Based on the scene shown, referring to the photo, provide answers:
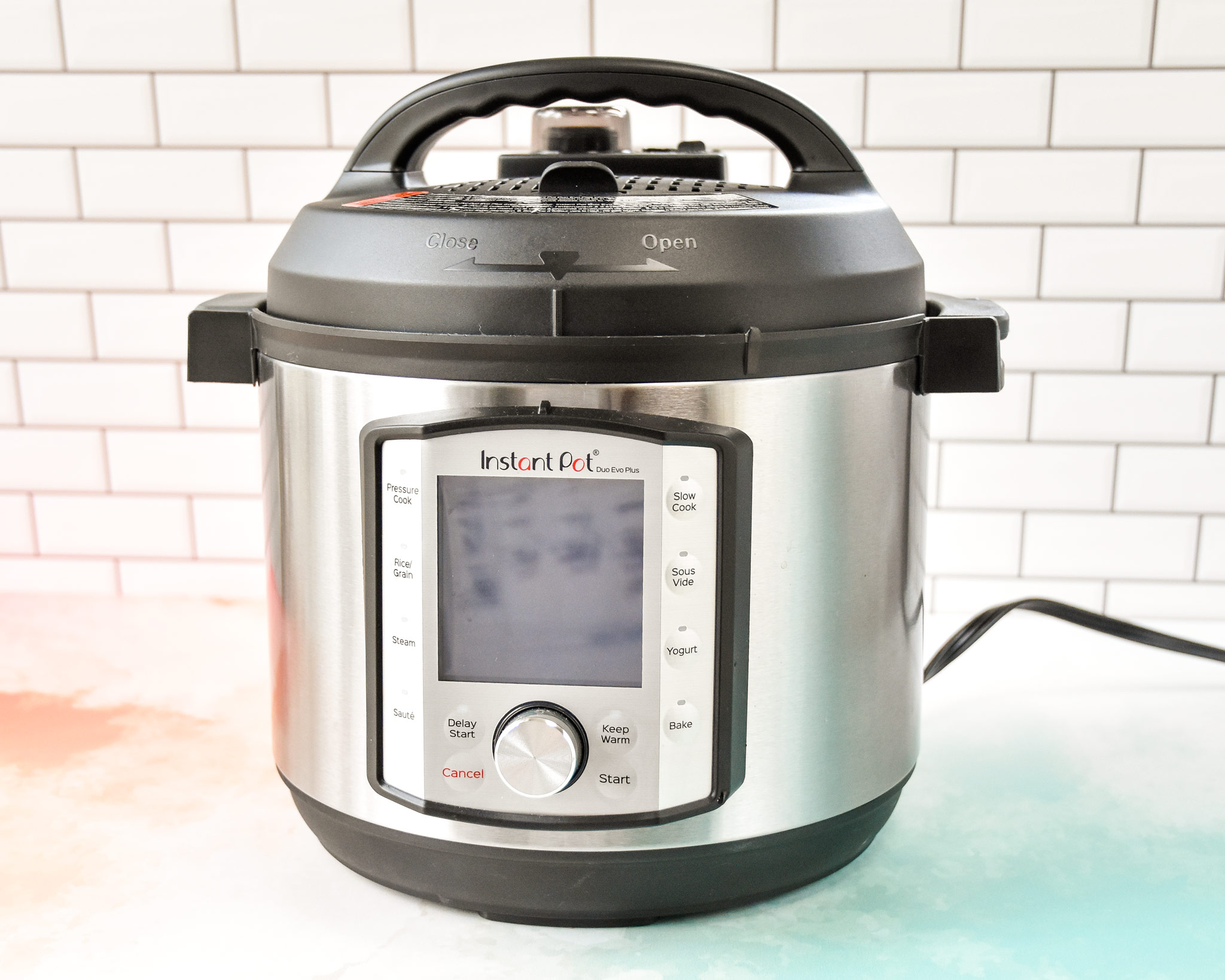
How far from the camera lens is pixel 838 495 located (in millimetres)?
576

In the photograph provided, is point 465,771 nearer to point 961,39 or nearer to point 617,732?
point 617,732

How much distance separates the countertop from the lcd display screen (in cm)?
16

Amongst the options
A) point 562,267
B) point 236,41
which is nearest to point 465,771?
point 562,267

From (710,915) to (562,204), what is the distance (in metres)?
0.38

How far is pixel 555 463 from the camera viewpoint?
0.54 m

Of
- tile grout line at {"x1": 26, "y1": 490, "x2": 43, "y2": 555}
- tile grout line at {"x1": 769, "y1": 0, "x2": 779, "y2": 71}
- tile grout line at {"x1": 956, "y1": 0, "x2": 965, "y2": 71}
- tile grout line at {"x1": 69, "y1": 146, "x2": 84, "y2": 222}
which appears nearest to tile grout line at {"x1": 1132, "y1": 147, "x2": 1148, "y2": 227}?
tile grout line at {"x1": 956, "y1": 0, "x2": 965, "y2": 71}

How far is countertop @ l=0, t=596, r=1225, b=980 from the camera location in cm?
61

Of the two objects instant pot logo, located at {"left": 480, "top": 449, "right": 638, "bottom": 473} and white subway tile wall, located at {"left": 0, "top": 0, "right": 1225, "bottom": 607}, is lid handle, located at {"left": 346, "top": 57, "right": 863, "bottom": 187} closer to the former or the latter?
instant pot logo, located at {"left": 480, "top": 449, "right": 638, "bottom": 473}

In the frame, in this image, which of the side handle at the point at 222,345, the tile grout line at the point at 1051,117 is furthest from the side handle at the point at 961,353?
the tile grout line at the point at 1051,117

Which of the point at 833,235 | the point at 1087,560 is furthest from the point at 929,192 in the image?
the point at 833,235

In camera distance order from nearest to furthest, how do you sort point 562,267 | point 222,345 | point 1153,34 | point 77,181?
1. point 562,267
2. point 222,345
3. point 1153,34
4. point 77,181

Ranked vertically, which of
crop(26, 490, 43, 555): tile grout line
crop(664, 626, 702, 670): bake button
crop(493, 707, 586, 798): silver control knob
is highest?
crop(664, 626, 702, 670): bake button

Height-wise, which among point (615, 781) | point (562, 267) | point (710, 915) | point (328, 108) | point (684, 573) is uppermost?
point (328, 108)

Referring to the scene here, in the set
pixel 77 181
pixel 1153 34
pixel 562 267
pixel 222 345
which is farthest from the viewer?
pixel 77 181
